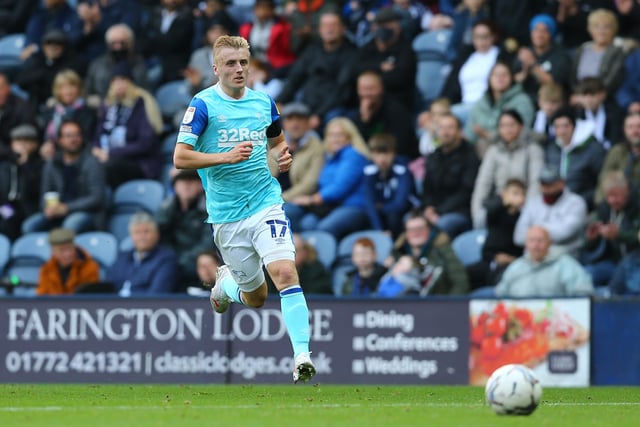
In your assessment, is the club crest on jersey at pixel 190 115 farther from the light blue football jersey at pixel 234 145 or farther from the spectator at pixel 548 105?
the spectator at pixel 548 105

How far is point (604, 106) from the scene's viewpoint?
1662 cm

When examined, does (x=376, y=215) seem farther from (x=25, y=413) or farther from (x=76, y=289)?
(x=25, y=413)

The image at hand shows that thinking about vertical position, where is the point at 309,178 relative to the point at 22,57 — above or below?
below

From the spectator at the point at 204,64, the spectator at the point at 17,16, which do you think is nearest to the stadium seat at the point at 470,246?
the spectator at the point at 204,64

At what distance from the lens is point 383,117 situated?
714 inches

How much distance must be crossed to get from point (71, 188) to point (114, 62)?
92.5 inches

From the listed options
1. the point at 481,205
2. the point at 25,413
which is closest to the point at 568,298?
the point at 481,205

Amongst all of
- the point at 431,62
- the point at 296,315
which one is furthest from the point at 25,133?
Answer: the point at 296,315

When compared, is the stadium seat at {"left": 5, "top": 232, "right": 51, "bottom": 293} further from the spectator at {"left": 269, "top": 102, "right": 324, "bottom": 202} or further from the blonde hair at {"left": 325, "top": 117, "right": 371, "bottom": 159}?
the blonde hair at {"left": 325, "top": 117, "right": 371, "bottom": 159}

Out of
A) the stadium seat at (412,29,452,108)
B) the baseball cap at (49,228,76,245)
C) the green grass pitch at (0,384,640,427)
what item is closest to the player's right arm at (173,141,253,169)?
the green grass pitch at (0,384,640,427)

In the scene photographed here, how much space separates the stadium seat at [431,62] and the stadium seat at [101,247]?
14.8ft

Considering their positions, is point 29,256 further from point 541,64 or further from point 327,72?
point 541,64

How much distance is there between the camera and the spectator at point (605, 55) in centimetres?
1688

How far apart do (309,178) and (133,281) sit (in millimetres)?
2629
